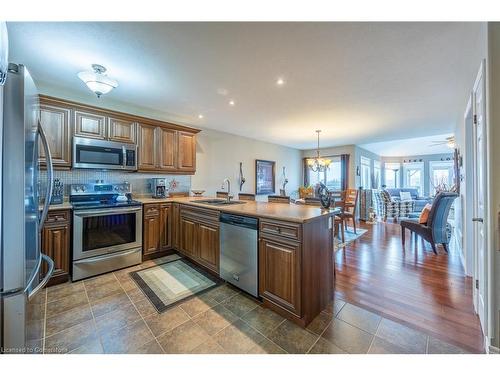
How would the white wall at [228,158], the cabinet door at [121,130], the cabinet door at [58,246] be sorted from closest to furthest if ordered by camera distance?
1. the cabinet door at [58,246]
2. the cabinet door at [121,130]
3. the white wall at [228,158]

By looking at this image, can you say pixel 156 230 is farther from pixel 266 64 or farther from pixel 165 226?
pixel 266 64

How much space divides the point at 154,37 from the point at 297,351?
276cm

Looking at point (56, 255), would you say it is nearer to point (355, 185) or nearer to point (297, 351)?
point (297, 351)

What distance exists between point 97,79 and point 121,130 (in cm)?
107

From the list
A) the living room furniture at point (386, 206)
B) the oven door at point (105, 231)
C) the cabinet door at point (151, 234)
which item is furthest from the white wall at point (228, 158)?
the living room furniture at point (386, 206)

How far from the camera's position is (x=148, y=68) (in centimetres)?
225

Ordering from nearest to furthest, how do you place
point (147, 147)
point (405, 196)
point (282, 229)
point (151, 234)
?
point (282, 229) → point (151, 234) → point (147, 147) → point (405, 196)

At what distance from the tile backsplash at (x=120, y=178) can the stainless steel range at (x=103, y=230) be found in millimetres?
110

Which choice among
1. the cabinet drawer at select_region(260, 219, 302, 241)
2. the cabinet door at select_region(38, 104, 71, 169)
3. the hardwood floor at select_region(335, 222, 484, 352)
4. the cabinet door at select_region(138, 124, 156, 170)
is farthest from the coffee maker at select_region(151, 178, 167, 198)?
the hardwood floor at select_region(335, 222, 484, 352)

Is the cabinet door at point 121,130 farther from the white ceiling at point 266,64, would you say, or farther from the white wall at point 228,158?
the white wall at point 228,158

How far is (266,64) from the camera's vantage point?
2.12m

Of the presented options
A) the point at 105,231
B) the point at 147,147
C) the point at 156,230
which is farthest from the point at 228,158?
the point at 105,231

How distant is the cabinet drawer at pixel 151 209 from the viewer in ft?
10.0
